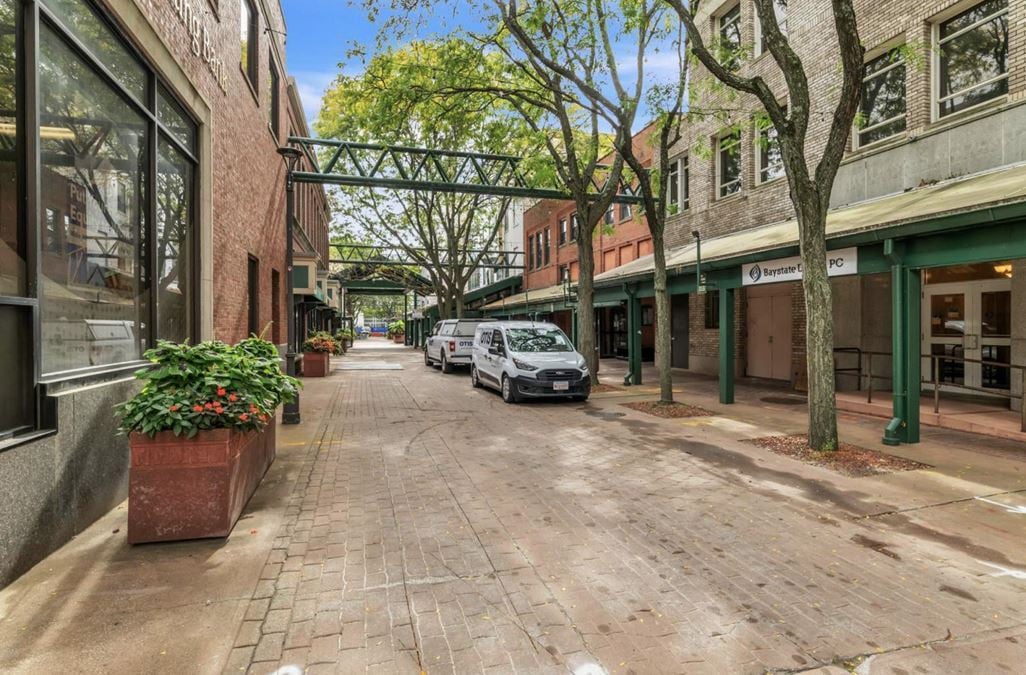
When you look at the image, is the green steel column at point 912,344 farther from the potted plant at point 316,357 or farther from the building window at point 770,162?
the potted plant at point 316,357

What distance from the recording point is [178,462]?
14.0ft

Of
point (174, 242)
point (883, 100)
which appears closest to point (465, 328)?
point (883, 100)

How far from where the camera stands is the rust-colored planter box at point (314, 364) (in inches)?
747

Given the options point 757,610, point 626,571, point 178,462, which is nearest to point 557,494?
point 626,571

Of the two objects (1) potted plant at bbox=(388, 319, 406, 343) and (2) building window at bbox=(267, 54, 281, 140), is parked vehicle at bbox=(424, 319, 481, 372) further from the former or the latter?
(1) potted plant at bbox=(388, 319, 406, 343)

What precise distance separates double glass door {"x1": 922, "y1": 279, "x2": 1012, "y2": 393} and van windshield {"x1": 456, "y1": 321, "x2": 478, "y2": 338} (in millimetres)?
13720

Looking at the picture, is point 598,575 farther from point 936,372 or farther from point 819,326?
point 936,372

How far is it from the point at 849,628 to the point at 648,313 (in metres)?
21.8

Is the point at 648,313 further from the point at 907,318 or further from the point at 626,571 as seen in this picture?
the point at 626,571

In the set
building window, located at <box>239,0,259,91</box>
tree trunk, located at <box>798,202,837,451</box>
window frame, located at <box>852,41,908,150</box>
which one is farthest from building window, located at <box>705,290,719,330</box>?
building window, located at <box>239,0,259,91</box>

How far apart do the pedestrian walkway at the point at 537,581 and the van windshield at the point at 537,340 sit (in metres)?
7.01

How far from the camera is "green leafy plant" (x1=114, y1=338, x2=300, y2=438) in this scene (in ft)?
13.9

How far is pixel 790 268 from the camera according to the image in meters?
9.60

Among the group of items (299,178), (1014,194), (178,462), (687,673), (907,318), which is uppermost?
(299,178)
